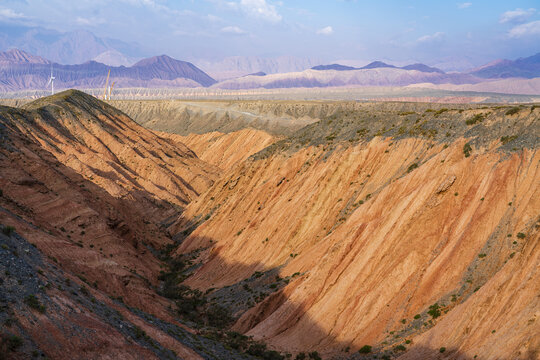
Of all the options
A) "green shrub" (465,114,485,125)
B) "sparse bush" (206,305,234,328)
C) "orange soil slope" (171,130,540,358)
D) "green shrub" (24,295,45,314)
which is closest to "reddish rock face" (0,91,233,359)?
"green shrub" (24,295,45,314)

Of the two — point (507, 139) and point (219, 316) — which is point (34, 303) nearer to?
point (219, 316)

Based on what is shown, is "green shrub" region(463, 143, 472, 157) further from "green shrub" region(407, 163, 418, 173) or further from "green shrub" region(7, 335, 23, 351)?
"green shrub" region(7, 335, 23, 351)

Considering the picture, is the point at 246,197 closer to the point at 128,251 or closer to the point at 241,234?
the point at 241,234

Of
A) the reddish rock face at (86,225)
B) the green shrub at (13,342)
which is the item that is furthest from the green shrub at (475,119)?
the green shrub at (13,342)

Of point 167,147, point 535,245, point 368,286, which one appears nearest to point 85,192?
point 368,286

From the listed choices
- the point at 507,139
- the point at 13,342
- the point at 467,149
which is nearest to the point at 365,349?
the point at 467,149
